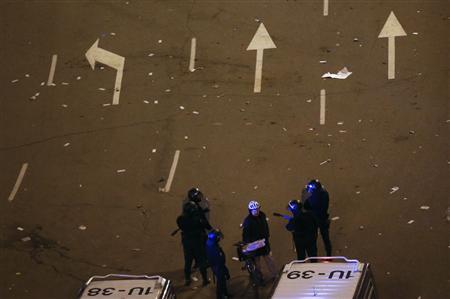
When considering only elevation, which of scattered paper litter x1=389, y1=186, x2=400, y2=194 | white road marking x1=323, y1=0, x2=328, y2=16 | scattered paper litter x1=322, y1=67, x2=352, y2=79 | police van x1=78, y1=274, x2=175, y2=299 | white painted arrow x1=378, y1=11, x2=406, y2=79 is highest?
white road marking x1=323, y1=0, x2=328, y2=16

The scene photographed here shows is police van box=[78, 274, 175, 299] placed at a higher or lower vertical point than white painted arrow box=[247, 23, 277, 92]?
lower

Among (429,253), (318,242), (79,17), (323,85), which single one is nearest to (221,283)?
(318,242)

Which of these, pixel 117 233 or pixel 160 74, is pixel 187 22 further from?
pixel 117 233

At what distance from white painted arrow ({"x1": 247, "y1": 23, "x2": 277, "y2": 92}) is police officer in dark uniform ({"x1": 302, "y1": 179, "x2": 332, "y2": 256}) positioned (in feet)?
18.3

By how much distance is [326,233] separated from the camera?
1898cm

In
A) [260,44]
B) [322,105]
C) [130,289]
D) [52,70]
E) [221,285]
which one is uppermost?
[260,44]

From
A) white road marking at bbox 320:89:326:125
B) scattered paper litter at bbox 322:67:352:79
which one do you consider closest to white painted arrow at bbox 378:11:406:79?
scattered paper litter at bbox 322:67:352:79

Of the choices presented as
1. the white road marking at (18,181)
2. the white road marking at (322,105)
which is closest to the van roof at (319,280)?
the white road marking at (322,105)

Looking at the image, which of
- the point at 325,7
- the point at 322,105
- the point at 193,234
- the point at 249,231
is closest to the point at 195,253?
the point at 193,234

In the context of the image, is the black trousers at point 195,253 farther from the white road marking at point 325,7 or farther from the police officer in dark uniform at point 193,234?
the white road marking at point 325,7

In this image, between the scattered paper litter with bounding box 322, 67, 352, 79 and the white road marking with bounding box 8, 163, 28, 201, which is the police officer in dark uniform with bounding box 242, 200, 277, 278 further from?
the scattered paper litter with bounding box 322, 67, 352, 79

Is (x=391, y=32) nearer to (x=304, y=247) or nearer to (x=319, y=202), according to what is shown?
(x=319, y=202)

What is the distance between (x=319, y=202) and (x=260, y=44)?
6.79 m

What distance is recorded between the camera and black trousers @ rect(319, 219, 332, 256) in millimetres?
18812
